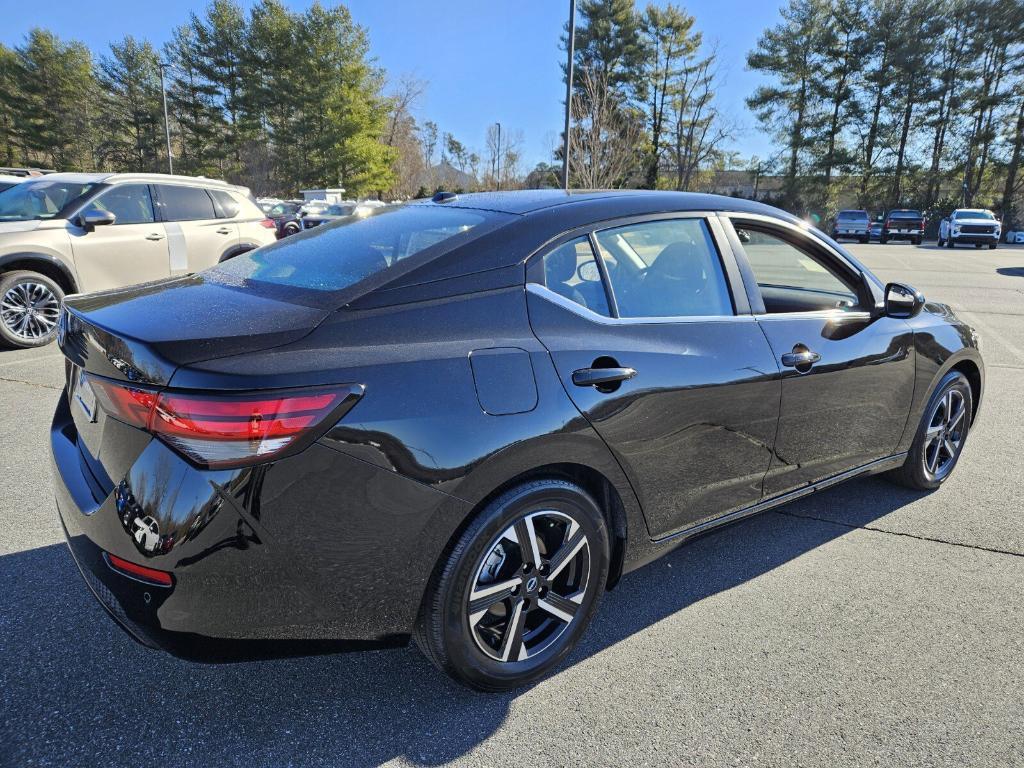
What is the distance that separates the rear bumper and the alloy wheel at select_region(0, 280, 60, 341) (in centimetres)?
623

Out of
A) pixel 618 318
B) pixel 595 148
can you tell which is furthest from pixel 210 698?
pixel 595 148

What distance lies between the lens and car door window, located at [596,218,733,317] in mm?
2541

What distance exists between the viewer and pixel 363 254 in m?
2.42

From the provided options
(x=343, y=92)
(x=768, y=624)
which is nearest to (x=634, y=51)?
(x=343, y=92)

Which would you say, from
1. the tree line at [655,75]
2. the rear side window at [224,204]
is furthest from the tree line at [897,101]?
the rear side window at [224,204]

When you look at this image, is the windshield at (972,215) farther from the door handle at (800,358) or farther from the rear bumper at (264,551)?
the rear bumper at (264,551)

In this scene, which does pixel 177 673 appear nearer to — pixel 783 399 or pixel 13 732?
pixel 13 732

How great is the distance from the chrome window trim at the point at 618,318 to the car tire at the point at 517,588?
0.57m

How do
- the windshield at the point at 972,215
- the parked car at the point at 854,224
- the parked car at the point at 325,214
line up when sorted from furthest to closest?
the parked car at the point at 854,224, the windshield at the point at 972,215, the parked car at the point at 325,214

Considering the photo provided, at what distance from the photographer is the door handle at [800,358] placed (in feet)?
9.24

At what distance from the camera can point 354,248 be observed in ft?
8.32

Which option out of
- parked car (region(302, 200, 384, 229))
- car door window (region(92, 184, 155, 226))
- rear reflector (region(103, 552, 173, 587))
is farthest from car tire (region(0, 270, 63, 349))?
parked car (region(302, 200, 384, 229))

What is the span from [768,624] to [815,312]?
136 cm

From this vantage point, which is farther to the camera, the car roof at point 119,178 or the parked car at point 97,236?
the car roof at point 119,178
